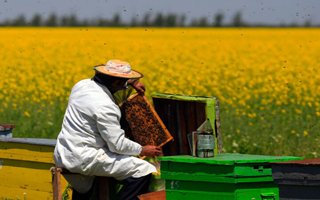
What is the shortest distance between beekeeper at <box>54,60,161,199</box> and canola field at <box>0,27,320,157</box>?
5.85m

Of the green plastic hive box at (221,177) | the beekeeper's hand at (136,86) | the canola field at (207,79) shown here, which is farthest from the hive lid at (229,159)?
the canola field at (207,79)

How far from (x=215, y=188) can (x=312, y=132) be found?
816 cm

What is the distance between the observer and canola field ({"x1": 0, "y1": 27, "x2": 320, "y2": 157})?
1587 centimetres

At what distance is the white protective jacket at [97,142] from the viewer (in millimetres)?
8305

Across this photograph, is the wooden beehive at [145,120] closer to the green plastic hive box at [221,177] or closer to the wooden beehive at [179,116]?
the wooden beehive at [179,116]

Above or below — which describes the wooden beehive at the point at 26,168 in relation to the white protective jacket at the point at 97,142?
below

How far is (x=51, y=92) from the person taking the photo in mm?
19484

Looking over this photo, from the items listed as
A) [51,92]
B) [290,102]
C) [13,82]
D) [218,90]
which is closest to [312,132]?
[290,102]

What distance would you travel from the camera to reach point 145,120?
8883 mm

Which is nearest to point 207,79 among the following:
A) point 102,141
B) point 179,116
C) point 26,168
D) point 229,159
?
point 26,168

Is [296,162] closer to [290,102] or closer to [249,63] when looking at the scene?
[290,102]

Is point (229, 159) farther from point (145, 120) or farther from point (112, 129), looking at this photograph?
point (145, 120)

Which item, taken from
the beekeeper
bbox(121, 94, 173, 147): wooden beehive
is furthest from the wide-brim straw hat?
bbox(121, 94, 173, 147): wooden beehive

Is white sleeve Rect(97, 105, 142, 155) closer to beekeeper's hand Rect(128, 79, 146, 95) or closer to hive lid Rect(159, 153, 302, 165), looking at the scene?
hive lid Rect(159, 153, 302, 165)
